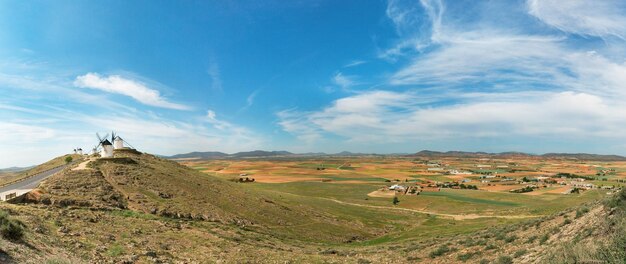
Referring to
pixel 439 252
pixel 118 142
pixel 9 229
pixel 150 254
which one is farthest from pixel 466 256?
pixel 118 142

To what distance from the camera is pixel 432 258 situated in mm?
21859

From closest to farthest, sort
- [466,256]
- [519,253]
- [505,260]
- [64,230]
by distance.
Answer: [505,260]
[519,253]
[466,256]
[64,230]

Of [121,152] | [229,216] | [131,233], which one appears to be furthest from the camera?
[121,152]

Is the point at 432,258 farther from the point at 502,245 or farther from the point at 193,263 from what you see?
the point at 193,263

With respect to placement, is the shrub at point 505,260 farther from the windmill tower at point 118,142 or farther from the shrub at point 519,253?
the windmill tower at point 118,142

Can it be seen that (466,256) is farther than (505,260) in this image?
Yes

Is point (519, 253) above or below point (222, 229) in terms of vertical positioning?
above

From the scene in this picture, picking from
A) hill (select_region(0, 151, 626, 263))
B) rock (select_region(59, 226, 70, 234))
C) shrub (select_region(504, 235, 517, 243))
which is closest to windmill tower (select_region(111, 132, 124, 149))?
hill (select_region(0, 151, 626, 263))

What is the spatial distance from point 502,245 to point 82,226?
94.2 feet

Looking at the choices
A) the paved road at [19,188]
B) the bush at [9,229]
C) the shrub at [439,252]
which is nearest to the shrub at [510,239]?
the shrub at [439,252]

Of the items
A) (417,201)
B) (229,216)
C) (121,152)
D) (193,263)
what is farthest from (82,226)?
(417,201)

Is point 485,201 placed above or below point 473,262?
below

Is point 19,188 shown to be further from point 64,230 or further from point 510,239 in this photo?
point 510,239

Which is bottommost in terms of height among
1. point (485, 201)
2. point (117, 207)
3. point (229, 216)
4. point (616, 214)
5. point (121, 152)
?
point (485, 201)
